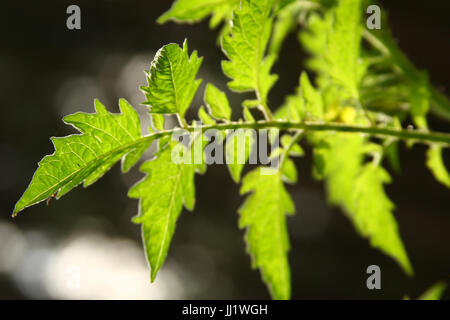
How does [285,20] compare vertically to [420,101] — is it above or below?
above

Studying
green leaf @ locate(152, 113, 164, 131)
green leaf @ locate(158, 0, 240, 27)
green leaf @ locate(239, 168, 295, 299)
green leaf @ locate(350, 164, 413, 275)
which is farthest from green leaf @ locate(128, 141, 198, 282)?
green leaf @ locate(350, 164, 413, 275)

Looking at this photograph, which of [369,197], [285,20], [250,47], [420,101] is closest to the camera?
[250,47]

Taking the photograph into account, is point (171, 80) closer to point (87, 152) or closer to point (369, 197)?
point (87, 152)

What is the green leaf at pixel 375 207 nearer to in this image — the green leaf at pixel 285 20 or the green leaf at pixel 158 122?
the green leaf at pixel 285 20

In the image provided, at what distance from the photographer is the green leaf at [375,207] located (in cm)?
89

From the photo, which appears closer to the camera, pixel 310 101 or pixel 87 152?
pixel 87 152

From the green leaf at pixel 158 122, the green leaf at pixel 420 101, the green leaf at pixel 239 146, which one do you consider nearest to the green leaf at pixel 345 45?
the green leaf at pixel 420 101

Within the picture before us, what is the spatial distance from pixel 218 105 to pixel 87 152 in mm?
213

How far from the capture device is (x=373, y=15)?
883 mm

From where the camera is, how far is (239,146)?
0.68 meters

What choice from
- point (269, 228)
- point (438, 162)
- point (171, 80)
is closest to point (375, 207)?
point (438, 162)

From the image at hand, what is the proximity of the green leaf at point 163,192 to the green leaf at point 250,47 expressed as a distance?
6.0 inches

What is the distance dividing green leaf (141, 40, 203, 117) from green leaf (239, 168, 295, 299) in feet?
0.67
